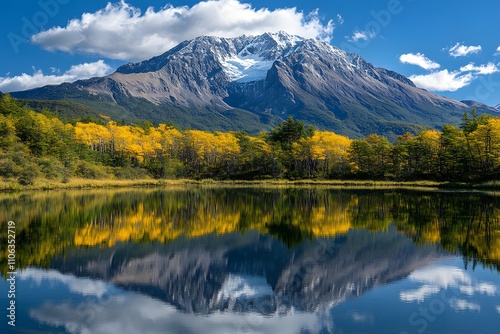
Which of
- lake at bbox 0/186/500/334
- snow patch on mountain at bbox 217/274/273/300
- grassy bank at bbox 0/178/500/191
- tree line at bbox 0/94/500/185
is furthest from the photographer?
tree line at bbox 0/94/500/185

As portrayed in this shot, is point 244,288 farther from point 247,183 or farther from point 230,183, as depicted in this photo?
point 230,183

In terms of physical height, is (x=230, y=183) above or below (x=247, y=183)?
below

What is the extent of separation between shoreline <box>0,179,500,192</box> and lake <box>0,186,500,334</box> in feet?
104

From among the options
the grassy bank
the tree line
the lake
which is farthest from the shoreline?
the lake

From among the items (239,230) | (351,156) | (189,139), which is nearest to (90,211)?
(239,230)

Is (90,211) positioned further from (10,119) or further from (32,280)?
(10,119)

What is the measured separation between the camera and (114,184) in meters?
71.1

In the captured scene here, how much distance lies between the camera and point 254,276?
16.1 meters

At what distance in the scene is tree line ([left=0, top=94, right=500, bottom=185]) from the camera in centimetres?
6644

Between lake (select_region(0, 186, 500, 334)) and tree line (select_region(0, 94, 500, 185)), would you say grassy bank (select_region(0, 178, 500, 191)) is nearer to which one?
tree line (select_region(0, 94, 500, 185))

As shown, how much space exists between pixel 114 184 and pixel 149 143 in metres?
28.1

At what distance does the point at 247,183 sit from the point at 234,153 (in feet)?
38.1

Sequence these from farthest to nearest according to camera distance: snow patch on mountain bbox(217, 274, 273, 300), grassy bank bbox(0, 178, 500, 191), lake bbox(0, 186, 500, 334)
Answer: grassy bank bbox(0, 178, 500, 191), snow patch on mountain bbox(217, 274, 273, 300), lake bbox(0, 186, 500, 334)

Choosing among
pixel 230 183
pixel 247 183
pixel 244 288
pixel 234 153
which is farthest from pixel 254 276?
pixel 234 153
